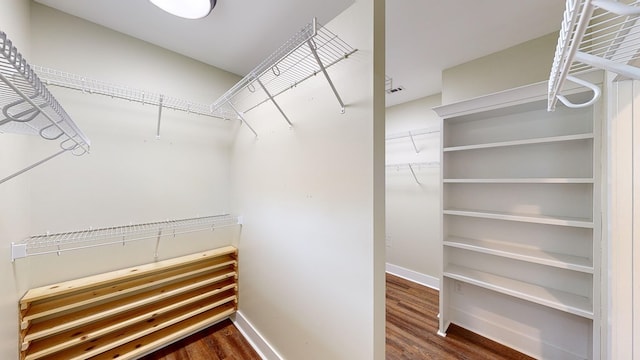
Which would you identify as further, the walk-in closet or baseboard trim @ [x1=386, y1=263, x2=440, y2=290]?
baseboard trim @ [x1=386, y1=263, x2=440, y2=290]

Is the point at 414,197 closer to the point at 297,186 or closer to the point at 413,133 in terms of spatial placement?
the point at 413,133

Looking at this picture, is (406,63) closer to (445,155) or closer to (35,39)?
(445,155)

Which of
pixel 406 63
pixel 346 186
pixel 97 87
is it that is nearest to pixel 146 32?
pixel 97 87

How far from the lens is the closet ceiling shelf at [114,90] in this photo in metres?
1.45

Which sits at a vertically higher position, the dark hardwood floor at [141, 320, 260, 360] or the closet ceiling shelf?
the closet ceiling shelf

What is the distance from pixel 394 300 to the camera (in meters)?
2.71

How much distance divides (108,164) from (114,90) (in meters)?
0.59

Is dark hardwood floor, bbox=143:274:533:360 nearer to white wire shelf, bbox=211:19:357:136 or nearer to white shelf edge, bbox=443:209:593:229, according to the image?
white shelf edge, bbox=443:209:593:229

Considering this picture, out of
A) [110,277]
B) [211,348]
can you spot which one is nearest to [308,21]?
[110,277]

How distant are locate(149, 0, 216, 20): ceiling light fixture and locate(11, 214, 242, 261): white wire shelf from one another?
5.23 feet

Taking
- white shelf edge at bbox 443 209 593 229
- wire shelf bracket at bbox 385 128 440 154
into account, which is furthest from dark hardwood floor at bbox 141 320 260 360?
wire shelf bracket at bbox 385 128 440 154

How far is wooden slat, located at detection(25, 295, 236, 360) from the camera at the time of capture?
4.68 ft

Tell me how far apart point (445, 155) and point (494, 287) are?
1.26 metres

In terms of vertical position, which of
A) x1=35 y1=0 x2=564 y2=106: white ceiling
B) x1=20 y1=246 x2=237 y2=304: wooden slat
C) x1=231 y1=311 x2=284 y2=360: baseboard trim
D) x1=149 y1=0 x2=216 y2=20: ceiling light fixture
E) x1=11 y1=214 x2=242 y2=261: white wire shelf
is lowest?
x1=231 y1=311 x2=284 y2=360: baseboard trim
